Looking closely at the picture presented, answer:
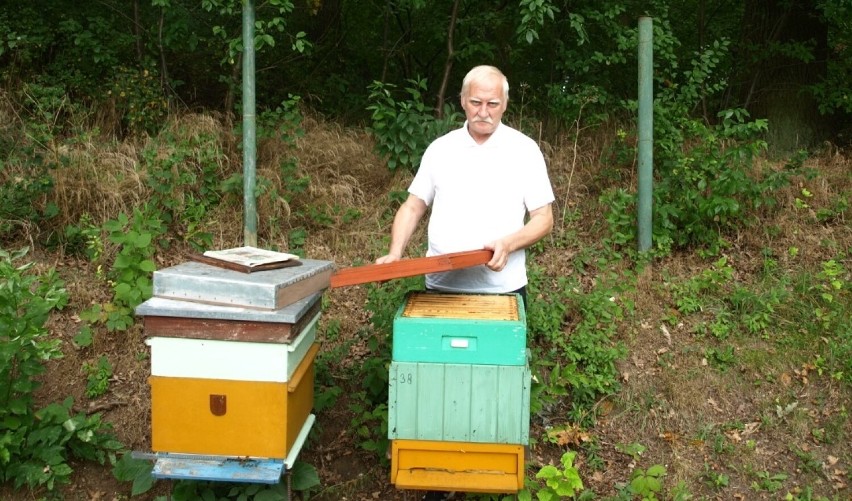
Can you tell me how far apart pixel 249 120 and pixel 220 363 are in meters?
2.23

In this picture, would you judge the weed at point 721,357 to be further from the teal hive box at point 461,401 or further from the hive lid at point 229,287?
the hive lid at point 229,287

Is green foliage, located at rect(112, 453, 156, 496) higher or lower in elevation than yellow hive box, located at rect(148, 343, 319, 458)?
lower

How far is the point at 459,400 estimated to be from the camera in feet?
8.69

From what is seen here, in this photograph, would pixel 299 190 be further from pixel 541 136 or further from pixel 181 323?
pixel 181 323

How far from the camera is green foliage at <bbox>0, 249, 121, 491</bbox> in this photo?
336 cm

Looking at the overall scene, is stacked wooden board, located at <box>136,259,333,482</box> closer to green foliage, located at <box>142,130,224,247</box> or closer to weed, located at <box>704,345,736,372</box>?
green foliage, located at <box>142,130,224,247</box>

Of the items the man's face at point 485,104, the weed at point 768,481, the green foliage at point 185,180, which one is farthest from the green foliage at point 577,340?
the green foliage at point 185,180

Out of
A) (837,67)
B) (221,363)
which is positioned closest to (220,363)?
(221,363)

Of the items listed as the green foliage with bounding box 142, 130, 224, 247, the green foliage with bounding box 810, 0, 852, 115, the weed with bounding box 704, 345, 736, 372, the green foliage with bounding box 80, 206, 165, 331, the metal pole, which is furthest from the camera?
the green foliage with bounding box 810, 0, 852, 115

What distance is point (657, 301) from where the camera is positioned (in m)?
5.17

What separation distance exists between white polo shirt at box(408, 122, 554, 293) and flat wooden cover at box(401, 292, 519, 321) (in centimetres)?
17

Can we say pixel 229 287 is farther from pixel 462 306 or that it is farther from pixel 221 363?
pixel 462 306

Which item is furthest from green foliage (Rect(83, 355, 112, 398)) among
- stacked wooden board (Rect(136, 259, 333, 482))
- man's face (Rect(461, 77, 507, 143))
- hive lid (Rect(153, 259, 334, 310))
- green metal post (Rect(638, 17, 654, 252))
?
green metal post (Rect(638, 17, 654, 252))

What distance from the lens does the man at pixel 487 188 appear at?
3.03m
